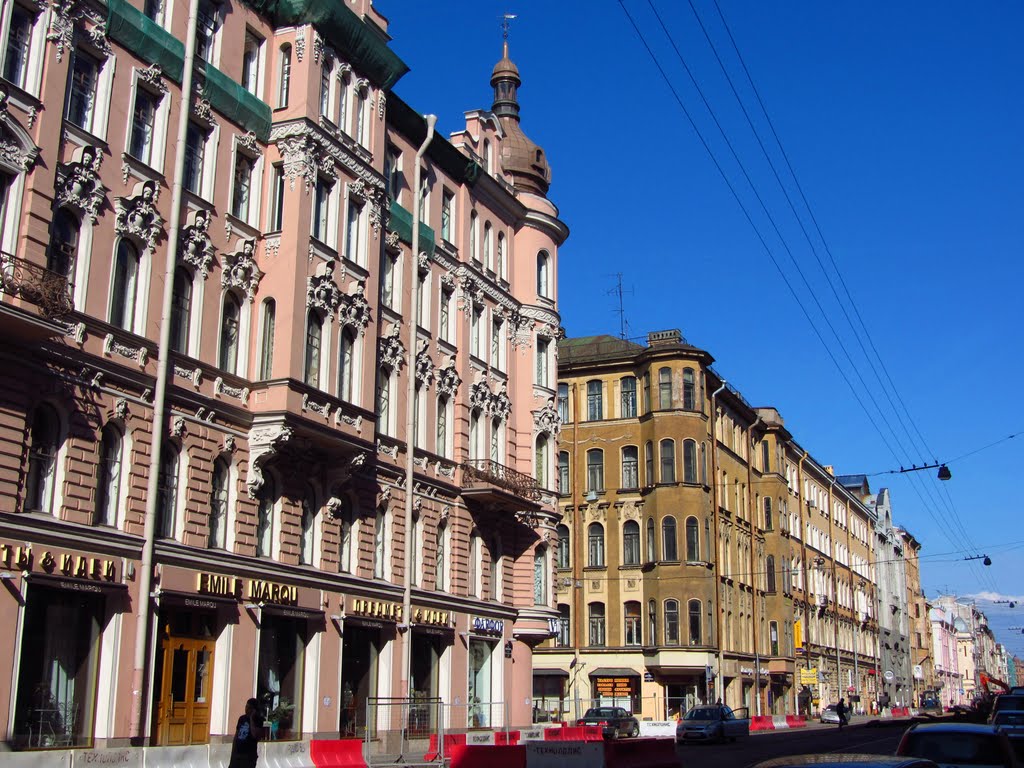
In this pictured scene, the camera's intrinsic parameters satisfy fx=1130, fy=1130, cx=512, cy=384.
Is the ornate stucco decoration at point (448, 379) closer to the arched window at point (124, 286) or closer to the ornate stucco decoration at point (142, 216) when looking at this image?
the ornate stucco decoration at point (142, 216)

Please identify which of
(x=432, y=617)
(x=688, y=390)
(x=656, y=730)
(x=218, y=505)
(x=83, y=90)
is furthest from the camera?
(x=688, y=390)

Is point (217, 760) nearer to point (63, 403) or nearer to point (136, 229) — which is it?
point (63, 403)

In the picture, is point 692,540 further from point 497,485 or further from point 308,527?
point 308,527

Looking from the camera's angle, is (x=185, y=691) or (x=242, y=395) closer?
(x=185, y=691)

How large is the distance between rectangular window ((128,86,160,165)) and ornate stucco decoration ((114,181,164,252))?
0.84 metres

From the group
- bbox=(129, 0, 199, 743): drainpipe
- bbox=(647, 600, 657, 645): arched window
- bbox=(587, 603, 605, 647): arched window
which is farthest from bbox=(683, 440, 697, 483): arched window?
bbox=(129, 0, 199, 743): drainpipe

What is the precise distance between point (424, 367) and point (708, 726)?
18.0 metres

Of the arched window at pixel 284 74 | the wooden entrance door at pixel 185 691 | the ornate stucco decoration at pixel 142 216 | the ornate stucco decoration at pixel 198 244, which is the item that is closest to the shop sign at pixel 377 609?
the wooden entrance door at pixel 185 691

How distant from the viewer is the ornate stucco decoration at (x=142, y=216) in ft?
80.5

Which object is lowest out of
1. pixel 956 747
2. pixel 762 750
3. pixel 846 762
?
pixel 762 750

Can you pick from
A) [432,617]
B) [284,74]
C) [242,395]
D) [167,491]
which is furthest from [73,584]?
[284,74]

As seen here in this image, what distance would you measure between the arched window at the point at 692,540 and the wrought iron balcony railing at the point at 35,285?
4388cm

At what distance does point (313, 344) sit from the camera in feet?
98.9

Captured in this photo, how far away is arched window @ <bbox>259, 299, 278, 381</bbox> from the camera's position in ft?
93.4
